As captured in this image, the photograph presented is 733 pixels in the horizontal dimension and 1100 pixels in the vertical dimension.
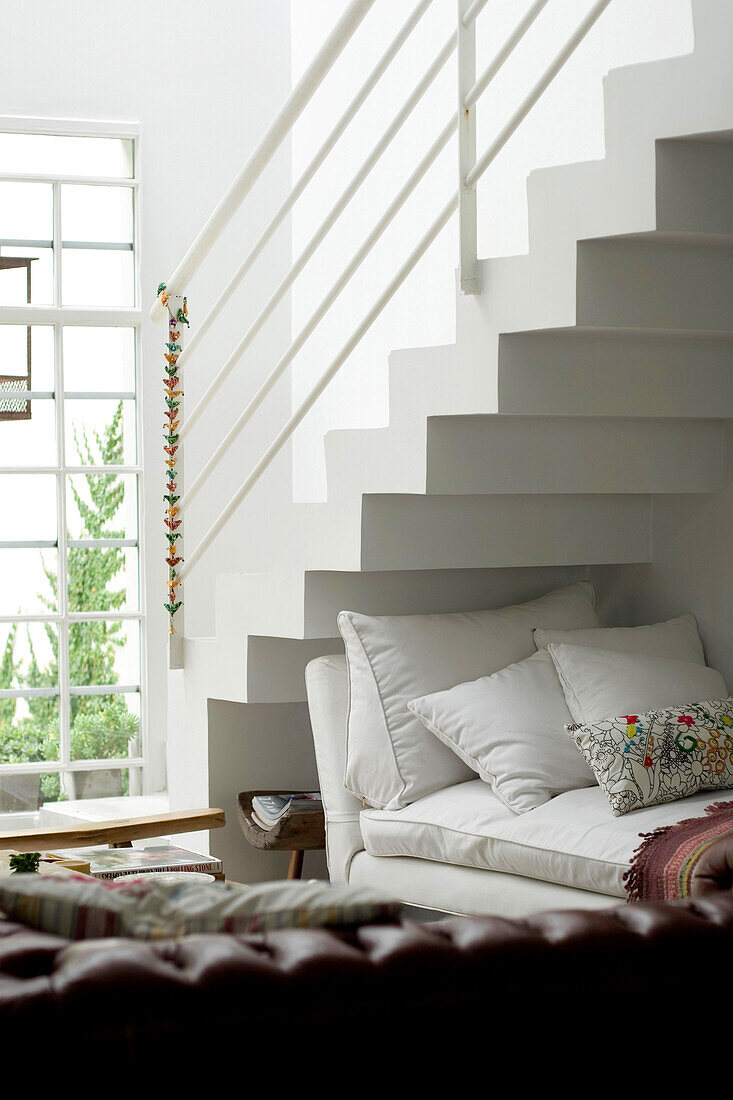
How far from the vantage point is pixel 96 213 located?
5406 millimetres

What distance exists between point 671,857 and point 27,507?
3.45m

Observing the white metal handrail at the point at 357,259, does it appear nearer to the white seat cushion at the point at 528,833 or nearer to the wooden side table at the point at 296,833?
the wooden side table at the point at 296,833

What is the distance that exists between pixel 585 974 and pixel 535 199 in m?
2.05

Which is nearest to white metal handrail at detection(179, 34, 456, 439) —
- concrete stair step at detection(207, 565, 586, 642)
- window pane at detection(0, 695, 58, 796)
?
concrete stair step at detection(207, 565, 586, 642)

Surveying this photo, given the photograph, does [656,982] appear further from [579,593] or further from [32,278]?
[32,278]

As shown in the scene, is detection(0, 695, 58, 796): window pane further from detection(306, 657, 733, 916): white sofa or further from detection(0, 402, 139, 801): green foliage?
detection(306, 657, 733, 916): white sofa

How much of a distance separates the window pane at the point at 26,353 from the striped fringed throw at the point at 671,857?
343 centimetres

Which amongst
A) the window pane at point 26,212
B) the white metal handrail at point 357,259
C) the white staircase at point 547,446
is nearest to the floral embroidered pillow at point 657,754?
the white staircase at point 547,446

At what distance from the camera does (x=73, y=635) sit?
17.7 feet

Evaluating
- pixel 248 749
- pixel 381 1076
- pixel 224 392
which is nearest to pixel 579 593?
pixel 248 749

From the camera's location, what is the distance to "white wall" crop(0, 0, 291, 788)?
17.2 ft

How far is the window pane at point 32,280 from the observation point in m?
5.32

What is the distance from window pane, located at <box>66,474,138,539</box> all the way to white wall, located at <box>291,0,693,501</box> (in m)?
0.72

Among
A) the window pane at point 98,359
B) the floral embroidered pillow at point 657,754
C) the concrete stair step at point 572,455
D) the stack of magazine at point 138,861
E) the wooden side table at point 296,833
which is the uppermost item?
the window pane at point 98,359
